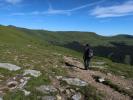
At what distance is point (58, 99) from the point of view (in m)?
17.4

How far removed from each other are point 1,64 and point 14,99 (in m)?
7.25

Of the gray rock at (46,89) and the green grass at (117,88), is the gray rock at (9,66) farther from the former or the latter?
the green grass at (117,88)

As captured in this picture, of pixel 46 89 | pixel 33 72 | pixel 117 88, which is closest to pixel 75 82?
pixel 46 89

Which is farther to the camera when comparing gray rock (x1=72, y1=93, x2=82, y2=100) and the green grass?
the green grass

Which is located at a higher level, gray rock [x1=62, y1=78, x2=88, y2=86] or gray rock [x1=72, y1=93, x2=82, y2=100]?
gray rock [x1=62, y1=78, x2=88, y2=86]

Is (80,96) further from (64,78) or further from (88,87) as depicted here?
(64,78)

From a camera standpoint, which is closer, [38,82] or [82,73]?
[38,82]

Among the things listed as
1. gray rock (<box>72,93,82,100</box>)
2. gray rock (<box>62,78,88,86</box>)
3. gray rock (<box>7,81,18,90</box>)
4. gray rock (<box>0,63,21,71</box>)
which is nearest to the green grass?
gray rock (<box>62,78,88,86</box>)

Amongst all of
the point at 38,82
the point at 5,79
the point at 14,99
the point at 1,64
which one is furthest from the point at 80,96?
the point at 1,64

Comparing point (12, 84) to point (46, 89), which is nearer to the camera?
point (46, 89)

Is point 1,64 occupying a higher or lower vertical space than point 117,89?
higher

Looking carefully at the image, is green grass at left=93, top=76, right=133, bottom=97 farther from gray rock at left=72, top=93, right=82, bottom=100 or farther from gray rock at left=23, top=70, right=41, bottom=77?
gray rock at left=23, top=70, right=41, bottom=77

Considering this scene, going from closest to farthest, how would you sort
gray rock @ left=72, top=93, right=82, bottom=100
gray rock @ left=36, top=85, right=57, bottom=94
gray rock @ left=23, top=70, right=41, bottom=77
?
gray rock @ left=72, top=93, right=82, bottom=100 < gray rock @ left=36, top=85, right=57, bottom=94 < gray rock @ left=23, top=70, right=41, bottom=77

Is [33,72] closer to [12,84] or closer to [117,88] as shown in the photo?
[12,84]
